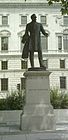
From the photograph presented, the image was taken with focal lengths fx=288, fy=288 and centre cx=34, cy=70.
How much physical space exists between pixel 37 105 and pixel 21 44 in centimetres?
3562

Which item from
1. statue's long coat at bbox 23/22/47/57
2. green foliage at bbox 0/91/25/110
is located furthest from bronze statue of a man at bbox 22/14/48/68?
green foliage at bbox 0/91/25/110

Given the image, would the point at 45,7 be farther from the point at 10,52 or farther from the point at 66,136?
the point at 66,136

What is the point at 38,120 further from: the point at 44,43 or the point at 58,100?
the point at 44,43

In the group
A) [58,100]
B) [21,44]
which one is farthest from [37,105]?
[21,44]

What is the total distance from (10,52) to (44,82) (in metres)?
35.0

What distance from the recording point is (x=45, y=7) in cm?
4728

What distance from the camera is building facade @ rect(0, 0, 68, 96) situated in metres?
45.7

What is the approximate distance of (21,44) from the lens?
46625 millimetres

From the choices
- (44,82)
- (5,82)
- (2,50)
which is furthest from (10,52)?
(44,82)

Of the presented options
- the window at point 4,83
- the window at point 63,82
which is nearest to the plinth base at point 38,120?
the window at point 4,83

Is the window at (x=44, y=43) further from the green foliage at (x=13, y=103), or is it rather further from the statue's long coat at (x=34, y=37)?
the statue's long coat at (x=34, y=37)

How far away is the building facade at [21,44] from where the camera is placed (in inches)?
1799

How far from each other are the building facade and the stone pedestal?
33.3m

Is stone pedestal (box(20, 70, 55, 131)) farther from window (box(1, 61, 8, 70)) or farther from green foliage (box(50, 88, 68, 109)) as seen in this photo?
window (box(1, 61, 8, 70))
